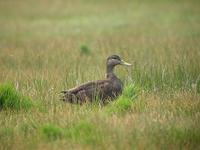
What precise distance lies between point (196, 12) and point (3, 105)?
805 inches

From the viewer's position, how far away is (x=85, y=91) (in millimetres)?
10180

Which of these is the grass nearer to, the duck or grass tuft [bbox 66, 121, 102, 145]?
grass tuft [bbox 66, 121, 102, 145]

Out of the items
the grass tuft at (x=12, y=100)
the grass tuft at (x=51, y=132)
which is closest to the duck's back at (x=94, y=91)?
the grass tuft at (x=12, y=100)

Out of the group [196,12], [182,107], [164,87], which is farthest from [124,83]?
[196,12]

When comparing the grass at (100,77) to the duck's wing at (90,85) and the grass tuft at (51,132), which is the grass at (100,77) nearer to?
the grass tuft at (51,132)

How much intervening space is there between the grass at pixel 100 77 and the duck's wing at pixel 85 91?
21 cm

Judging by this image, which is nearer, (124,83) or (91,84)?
(91,84)

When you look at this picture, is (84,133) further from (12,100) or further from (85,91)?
(85,91)

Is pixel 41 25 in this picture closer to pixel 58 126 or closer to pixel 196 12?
pixel 196 12

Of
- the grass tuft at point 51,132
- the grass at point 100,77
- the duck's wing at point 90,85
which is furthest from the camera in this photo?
the duck's wing at point 90,85

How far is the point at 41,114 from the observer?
8898 mm

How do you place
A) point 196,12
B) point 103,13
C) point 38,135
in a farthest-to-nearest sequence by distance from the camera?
point 103,13, point 196,12, point 38,135

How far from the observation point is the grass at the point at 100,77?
25.1 feet

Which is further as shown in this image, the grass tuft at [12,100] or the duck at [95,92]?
the duck at [95,92]
